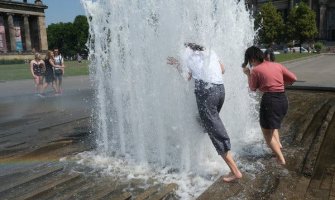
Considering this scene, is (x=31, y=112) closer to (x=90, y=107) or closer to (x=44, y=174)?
(x=90, y=107)

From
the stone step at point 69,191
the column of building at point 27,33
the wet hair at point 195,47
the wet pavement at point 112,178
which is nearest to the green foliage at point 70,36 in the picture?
the column of building at point 27,33

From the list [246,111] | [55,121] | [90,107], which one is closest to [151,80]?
[246,111]

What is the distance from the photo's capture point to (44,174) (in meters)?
5.45

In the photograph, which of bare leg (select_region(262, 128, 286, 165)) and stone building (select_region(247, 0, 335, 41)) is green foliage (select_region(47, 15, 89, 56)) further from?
bare leg (select_region(262, 128, 286, 165))

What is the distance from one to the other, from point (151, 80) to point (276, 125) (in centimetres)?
197

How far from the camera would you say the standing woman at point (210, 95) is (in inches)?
187

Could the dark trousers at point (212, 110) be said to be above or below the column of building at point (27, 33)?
below

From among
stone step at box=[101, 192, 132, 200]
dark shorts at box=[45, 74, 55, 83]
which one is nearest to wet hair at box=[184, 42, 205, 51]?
stone step at box=[101, 192, 132, 200]

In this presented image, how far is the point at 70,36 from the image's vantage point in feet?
366

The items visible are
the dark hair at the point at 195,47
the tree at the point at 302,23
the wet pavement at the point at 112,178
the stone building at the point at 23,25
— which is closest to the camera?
the wet pavement at the point at 112,178

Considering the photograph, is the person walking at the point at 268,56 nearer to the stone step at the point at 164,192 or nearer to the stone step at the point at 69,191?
the stone step at the point at 164,192

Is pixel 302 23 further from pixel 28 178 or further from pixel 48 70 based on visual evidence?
pixel 28 178

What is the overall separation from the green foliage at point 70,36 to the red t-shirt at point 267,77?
10213 cm

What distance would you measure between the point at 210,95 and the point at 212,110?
→ 197mm
